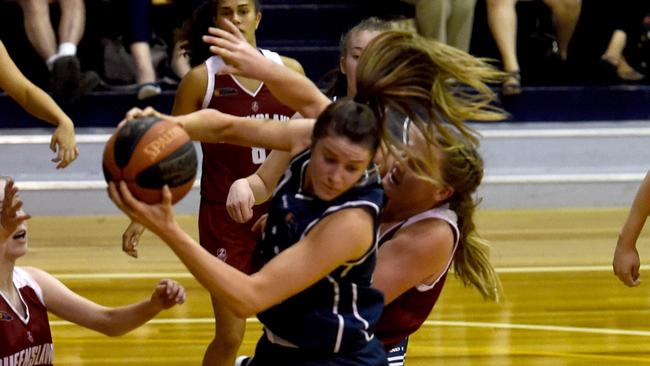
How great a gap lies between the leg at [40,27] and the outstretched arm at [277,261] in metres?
5.32

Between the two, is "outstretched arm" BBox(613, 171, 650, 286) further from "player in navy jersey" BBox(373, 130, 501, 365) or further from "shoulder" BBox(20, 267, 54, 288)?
"shoulder" BBox(20, 267, 54, 288)

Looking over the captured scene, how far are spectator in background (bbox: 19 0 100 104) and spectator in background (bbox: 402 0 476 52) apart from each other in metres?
2.00

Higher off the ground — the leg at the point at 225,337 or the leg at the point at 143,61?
the leg at the point at 225,337

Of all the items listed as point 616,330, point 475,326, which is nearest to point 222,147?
point 475,326

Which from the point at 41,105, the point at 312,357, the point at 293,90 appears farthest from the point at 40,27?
the point at 312,357

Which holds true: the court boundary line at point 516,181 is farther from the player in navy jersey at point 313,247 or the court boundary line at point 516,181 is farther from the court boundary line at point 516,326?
the player in navy jersey at point 313,247

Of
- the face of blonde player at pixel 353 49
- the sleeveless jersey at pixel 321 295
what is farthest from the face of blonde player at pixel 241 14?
the sleeveless jersey at pixel 321 295

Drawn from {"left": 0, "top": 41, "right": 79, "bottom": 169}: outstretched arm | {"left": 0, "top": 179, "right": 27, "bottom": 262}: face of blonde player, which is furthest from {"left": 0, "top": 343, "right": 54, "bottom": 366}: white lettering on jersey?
{"left": 0, "top": 41, "right": 79, "bottom": 169}: outstretched arm

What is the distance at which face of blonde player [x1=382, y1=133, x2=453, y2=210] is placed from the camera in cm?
293

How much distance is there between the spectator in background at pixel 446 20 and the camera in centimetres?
766

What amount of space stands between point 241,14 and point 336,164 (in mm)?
2093

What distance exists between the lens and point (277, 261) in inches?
99.1

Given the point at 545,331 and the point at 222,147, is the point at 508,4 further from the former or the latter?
the point at 222,147

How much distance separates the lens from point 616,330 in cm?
523
